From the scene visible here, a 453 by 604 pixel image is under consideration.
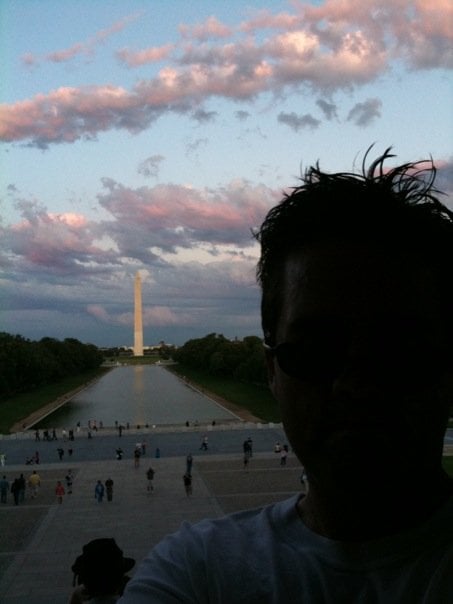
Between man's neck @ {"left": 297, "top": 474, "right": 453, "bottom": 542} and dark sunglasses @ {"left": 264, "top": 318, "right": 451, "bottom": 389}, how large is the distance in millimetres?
212

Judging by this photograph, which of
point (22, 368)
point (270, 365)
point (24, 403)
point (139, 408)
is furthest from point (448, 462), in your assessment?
point (22, 368)

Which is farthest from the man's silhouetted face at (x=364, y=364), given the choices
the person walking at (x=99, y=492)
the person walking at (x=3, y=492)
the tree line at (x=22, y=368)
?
the tree line at (x=22, y=368)

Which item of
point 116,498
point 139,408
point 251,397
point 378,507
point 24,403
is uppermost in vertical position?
point 378,507

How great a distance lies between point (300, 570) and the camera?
1298 mm

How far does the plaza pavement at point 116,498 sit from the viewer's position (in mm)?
13242

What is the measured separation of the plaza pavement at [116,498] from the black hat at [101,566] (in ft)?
25.4

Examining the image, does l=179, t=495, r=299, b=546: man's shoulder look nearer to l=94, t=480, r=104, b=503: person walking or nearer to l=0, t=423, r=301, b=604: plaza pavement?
l=0, t=423, r=301, b=604: plaza pavement

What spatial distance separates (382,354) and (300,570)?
450mm

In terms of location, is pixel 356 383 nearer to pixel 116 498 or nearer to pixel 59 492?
pixel 59 492

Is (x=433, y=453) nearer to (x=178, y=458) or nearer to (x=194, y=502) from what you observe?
(x=194, y=502)

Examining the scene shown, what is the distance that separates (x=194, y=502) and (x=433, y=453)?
1852cm

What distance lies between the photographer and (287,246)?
1.53 metres

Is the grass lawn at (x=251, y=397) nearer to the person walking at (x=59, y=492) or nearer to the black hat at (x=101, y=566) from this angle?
the person walking at (x=59, y=492)

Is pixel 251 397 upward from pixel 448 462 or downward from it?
upward
